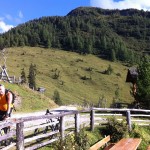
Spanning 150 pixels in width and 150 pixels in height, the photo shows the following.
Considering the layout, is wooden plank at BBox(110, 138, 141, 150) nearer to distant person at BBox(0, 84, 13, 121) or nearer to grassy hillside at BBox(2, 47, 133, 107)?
→ distant person at BBox(0, 84, 13, 121)

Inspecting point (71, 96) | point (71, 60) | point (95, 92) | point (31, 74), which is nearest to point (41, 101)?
point (31, 74)

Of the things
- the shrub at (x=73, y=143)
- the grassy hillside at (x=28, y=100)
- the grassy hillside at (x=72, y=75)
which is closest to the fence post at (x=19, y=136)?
the shrub at (x=73, y=143)

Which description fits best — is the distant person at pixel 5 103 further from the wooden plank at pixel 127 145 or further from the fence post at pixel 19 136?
the wooden plank at pixel 127 145

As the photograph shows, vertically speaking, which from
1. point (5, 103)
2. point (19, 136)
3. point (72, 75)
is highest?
point (72, 75)

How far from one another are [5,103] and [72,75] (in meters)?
153

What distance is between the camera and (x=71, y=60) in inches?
7338

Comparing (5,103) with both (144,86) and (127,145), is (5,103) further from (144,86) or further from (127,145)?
(144,86)

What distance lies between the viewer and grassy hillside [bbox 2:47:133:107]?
141625 mm

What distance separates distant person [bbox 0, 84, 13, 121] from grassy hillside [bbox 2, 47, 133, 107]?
11572 cm

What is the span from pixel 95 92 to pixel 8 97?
13895 centimetres

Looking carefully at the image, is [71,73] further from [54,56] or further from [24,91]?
[24,91]

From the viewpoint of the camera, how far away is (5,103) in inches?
432

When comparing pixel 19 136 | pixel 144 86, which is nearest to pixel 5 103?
pixel 19 136

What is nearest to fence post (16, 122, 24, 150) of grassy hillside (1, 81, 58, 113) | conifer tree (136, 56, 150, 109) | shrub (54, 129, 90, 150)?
shrub (54, 129, 90, 150)
